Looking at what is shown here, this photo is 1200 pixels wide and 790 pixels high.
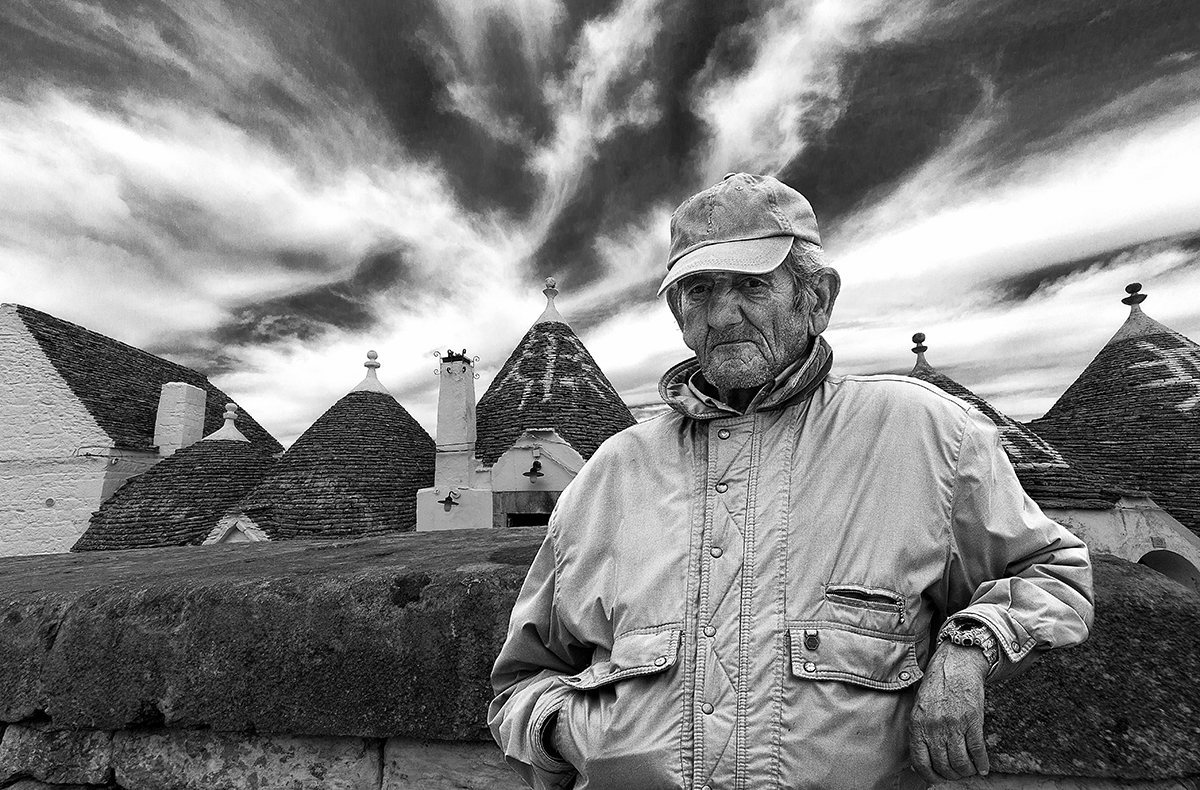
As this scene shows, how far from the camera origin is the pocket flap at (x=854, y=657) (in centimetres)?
96

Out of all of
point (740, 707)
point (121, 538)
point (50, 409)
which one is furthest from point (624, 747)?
point (50, 409)

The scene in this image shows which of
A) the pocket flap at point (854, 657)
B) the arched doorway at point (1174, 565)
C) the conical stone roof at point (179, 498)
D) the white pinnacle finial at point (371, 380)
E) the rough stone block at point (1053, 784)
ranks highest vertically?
the white pinnacle finial at point (371, 380)

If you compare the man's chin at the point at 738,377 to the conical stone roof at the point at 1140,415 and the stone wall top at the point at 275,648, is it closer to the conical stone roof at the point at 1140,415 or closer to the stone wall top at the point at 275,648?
the stone wall top at the point at 275,648

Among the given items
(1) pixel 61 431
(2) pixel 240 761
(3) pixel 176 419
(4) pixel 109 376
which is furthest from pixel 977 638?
(4) pixel 109 376

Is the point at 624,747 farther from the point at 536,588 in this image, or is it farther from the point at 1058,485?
the point at 1058,485

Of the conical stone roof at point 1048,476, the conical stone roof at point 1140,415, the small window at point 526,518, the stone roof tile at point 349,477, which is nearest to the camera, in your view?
the conical stone roof at point 1048,476

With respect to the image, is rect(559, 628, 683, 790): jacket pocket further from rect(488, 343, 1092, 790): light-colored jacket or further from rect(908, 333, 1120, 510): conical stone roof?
rect(908, 333, 1120, 510): conical stone roof

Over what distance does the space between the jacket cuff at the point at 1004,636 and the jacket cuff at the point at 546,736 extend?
0.66 m

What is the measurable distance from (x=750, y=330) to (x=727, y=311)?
56 mm

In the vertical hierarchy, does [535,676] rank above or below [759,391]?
below

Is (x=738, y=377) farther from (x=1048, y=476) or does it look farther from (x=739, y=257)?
(x=1048, y=476)

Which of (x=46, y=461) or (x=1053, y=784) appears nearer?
(x=1053, y=784)

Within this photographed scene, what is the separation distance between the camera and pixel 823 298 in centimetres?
127

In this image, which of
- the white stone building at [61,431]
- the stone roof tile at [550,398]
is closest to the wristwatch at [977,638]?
the stone roof tile at [550,398]
